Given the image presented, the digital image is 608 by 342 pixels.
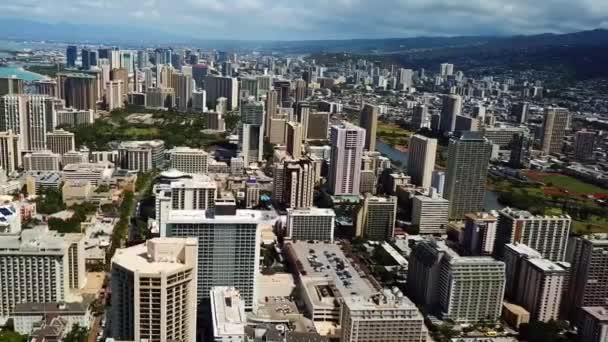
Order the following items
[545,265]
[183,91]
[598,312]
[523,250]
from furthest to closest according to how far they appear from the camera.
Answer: [183,91] → [523,250] → [545,265] → [598,312]

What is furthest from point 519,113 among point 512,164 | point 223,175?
point 223,175

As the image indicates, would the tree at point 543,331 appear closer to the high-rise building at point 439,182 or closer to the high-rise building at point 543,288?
the high-rise building at point 543,288

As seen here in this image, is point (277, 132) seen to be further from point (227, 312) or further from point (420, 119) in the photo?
point (227, 312)

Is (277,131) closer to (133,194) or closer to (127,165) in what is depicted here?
(127,165)

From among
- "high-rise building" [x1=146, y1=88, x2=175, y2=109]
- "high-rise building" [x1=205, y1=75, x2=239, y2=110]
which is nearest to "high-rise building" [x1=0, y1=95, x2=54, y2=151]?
"high-rise building" [x1=146, y1=88, x2=175, y2=109]

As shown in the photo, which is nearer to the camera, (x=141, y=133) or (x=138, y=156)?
(x=138, y=156)

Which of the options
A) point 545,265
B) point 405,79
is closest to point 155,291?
point 545,265
